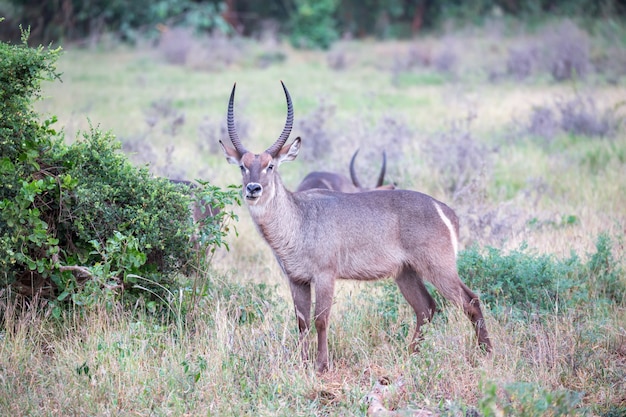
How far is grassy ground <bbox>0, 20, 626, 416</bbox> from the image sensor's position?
430 centimetres

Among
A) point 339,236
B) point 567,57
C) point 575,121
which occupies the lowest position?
point 339,236

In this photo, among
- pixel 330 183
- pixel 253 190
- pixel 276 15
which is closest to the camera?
pixel 253 190

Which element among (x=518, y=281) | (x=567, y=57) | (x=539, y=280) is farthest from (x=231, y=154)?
(x=567, y=57)

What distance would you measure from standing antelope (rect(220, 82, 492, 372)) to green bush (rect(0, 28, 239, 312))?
0.34 meters

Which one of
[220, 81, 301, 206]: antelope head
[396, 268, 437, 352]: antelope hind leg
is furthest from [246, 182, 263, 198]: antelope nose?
[396, 268, 437, 352]: antelope hind leg

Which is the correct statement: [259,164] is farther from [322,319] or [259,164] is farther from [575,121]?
[575,121]

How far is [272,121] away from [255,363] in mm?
8684

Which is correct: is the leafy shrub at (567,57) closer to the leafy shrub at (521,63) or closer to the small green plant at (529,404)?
the leafy shrub at (521,63)

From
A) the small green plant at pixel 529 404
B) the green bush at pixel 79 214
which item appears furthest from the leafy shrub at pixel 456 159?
the small green plant at pixel 529 404

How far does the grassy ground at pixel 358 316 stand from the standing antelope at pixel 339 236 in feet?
0.91

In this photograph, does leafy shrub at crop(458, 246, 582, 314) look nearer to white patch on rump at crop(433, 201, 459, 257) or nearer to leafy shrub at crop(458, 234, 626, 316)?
leafy shrub at crop(458, 234, 626, 316)

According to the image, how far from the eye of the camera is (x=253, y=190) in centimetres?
487

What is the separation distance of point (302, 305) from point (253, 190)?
93 centimetres

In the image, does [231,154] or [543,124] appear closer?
[231,154]
